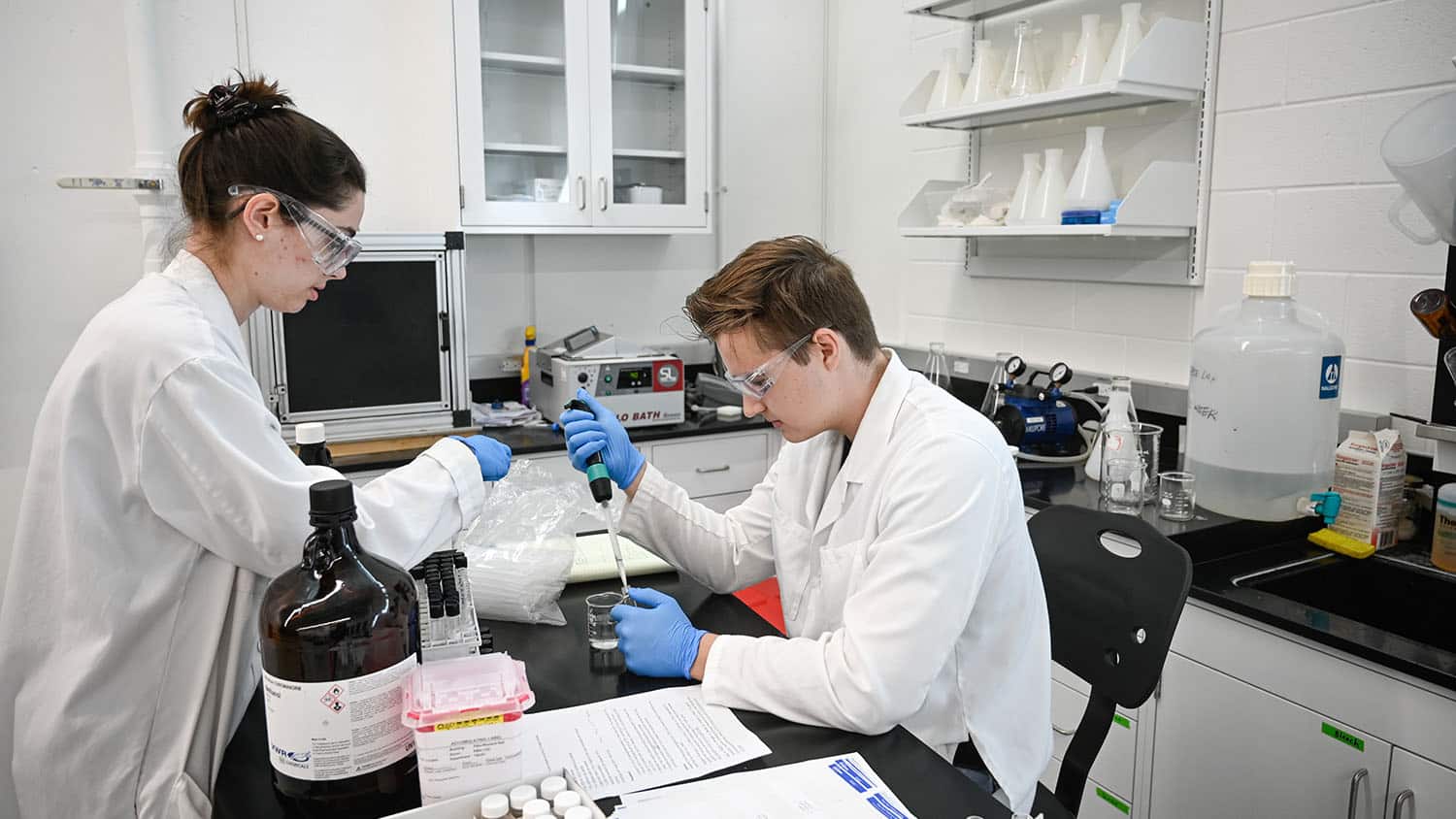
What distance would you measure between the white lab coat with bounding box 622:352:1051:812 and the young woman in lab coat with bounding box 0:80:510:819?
546mm

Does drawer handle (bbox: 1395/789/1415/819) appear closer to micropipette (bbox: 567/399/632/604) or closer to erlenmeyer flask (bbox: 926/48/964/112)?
micropipette (bbox: 567/399/632/604)

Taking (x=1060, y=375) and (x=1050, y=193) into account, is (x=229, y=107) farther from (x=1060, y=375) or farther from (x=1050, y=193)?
(x=1060, y=375)

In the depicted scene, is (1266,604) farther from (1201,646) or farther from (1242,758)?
(1242,758)

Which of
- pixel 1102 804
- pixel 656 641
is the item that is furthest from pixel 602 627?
pixel 1102 804

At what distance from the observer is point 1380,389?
7.05ft

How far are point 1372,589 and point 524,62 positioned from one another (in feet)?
8.94

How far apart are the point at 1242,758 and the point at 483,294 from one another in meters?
2.73

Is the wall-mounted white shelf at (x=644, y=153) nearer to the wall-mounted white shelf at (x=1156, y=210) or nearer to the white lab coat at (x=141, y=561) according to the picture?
the wall-mounted white shelf at (x=1156, y=210)

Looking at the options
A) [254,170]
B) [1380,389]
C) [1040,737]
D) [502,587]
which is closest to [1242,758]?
[1040,737]

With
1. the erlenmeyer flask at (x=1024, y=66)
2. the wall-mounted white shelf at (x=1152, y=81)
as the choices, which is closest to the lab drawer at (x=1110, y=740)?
the wall-mounted white shelf at (x=1152, y=81)

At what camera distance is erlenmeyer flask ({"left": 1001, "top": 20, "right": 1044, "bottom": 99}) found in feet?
8.65

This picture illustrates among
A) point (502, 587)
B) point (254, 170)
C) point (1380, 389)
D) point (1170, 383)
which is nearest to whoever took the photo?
point (254, 170)

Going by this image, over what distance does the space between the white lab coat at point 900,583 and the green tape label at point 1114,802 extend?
0.82 m

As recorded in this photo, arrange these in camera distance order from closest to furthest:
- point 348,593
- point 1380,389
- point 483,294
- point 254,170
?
point 348,593
point 254,170
point 1380,389
point 483,294
